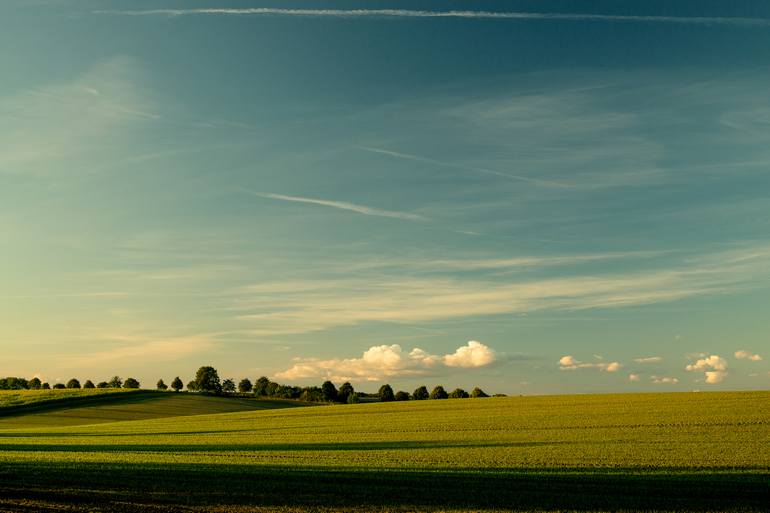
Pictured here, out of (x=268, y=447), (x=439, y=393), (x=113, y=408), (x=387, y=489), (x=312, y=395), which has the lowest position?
(x=113, y=408)

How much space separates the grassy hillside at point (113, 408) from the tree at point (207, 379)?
40.4 metres

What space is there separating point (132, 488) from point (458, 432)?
2771 centimetres

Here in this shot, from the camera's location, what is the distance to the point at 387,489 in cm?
2391

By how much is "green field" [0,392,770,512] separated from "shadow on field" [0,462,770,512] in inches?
2.7

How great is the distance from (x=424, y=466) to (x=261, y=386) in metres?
149

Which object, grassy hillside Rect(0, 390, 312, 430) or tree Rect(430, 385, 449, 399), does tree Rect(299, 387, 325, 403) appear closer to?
Answer: grassy hillside Rect(0, 390, 312, 430)

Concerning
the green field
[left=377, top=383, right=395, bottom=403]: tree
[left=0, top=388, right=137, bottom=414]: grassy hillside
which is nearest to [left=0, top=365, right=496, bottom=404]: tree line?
[left=377, top=383, right=395, bottom=403]: tree

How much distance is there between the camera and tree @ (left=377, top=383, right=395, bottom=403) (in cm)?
16575

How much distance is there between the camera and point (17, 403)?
316ft

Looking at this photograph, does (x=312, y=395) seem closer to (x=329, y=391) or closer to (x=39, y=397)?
(x=329, y=391)

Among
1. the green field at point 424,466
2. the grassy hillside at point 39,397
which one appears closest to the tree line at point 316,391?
the grassy hillside at point 39,397

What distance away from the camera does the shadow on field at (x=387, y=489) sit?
21.5 metres

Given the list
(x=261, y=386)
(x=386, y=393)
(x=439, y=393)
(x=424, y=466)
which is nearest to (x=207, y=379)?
(x=261, y=386)

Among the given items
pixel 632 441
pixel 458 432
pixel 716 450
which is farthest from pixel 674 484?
pixel 458 432
